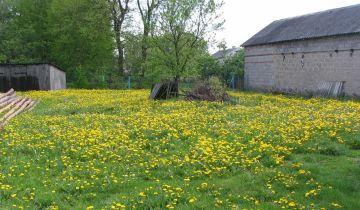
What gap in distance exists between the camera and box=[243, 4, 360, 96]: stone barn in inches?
1017

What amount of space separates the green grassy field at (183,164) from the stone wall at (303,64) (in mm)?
13401

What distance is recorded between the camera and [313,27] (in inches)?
1179

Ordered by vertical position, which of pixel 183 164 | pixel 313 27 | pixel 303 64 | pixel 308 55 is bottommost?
pixel 183 164

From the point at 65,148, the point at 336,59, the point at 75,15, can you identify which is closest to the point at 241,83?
the point at 336,59

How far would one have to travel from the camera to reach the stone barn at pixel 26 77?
33.8 metres

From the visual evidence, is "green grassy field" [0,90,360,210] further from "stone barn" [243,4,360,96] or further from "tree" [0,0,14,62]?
"tree" [0,0,14,62]

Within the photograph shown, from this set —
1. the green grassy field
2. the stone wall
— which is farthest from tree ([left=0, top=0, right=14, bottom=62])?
the green grassy field

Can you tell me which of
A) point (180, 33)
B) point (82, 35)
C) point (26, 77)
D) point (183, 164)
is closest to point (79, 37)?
point (82, 35)

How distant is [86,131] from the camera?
11.9 metres

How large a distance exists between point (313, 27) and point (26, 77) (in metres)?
22.5

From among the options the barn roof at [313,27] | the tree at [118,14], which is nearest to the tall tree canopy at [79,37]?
the tree at [118,14]

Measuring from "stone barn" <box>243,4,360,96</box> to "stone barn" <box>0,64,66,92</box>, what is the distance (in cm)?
1680

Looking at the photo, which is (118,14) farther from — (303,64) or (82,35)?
(303,64)

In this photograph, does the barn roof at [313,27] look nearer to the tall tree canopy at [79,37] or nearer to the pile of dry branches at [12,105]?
the tall tree canopy at [79,37]
